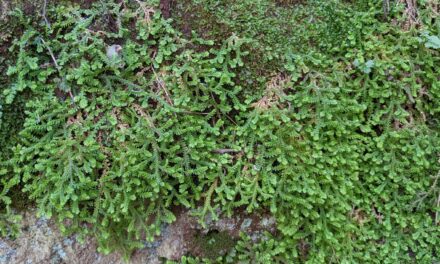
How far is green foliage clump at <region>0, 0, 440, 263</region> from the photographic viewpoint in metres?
3.15

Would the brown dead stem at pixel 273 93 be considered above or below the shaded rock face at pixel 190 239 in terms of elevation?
above

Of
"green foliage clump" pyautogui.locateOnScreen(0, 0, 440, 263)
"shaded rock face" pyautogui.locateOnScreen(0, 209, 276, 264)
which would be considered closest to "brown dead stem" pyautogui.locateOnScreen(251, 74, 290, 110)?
"green foliage clump" pyautogui.locateOnScreen(0, 0, 440, 263)

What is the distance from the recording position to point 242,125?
342 centimetres

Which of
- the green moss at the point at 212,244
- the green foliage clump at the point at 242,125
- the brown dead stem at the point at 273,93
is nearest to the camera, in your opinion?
the green foliage clump at the point at 242,125

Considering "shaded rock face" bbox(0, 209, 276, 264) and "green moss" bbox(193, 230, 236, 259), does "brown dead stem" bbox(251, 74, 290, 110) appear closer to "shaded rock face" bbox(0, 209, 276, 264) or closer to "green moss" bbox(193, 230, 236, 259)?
"shaded rock face" bbox(0, 209, 276, 264)

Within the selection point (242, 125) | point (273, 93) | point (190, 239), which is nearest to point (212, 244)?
point (190, 239)

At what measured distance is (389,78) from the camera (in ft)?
11.5

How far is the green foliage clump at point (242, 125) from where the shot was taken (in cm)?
315

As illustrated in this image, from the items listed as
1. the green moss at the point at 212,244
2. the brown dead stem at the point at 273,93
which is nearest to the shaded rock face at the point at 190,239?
the green moss at the point at 212,244

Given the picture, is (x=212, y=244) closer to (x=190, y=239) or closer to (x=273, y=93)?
(x=190, y=239)

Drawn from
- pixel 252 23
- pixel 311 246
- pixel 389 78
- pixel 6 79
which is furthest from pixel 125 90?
pixel 389 78

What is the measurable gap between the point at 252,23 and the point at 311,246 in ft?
6.85

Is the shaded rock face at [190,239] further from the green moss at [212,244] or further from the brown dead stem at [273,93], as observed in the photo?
the brown dead stem at [273,93]

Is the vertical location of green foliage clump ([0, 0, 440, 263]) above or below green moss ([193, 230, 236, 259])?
above
